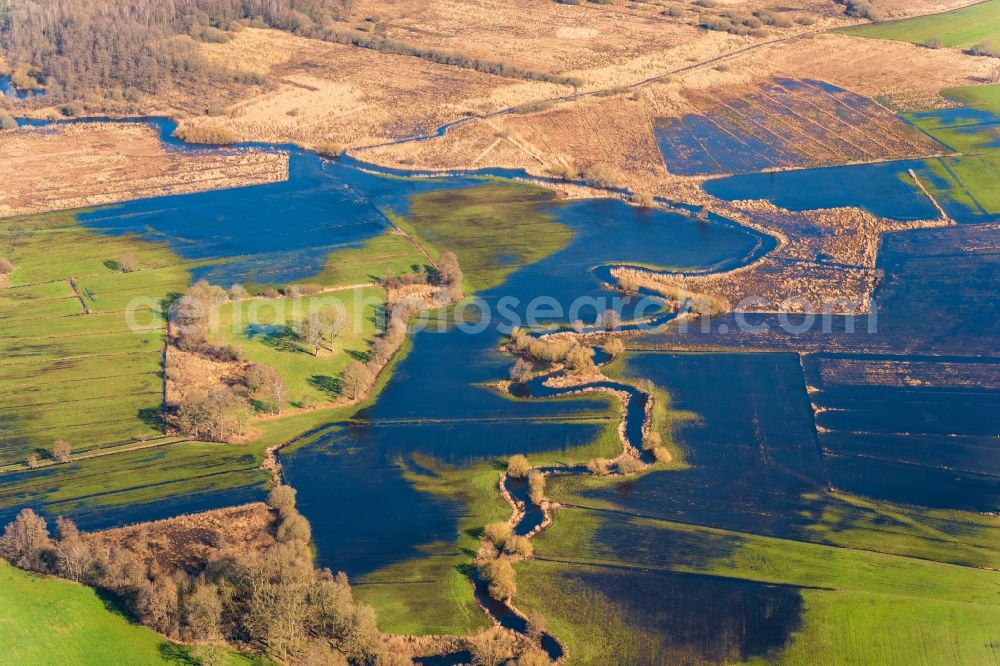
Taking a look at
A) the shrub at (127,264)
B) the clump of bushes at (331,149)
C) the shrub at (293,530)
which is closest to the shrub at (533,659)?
the shrub at (293,530)

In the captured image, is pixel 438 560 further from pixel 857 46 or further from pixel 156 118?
pixel 857 46

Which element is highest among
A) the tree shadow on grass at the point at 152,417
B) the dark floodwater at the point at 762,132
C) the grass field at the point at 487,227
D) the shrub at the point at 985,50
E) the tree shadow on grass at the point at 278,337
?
the shrub at the point at 985,50

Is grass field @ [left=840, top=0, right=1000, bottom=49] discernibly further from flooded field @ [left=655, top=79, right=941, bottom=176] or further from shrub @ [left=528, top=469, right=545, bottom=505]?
shrub @ [left=528, top=469, right=545, bottom=505]

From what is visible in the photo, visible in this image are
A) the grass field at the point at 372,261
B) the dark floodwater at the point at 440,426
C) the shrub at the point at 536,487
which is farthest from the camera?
the grass field at the point at 372,261

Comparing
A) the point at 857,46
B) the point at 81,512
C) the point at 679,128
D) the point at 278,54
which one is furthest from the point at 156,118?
the point at 857,46

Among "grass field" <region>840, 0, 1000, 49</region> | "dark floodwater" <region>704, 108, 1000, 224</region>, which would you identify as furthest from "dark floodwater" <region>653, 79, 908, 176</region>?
"grass field" <region>840, 0, 1000, 49</region>

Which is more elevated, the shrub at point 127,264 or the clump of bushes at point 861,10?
the clump of bushes at point 861,10

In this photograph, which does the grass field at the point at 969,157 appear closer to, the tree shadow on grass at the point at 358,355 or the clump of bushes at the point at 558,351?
the clump of bushes at the point at 558,351

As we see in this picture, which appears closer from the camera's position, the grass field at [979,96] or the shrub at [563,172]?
the shrub at [563,172]
